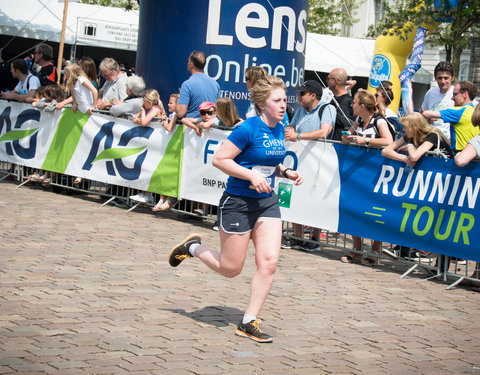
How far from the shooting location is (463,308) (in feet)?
24.1

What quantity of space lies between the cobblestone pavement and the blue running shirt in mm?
1083

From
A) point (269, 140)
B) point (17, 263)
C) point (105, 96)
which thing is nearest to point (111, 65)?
point (105, 96)

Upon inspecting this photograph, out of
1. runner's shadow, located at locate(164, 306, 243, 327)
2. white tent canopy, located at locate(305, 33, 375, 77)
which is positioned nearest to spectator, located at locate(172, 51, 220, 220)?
runner's shadow, located at locate(164, 306, 243, 327)

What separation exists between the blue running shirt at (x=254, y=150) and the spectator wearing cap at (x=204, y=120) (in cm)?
463

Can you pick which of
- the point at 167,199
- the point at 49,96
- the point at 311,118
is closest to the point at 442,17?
the point at 49,96

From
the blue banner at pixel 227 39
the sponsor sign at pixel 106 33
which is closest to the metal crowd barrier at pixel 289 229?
the blue banner at pixel 227 39

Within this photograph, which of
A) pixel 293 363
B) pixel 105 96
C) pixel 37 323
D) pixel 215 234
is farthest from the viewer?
pixel 105 96

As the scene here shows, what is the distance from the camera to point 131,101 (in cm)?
1170

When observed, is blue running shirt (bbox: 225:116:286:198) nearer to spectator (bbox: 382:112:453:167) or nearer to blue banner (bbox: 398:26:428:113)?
spectator (bbox: 382:112:453:167)

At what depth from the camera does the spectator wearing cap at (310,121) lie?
9461 millimetres

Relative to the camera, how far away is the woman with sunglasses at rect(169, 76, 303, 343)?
5672mm

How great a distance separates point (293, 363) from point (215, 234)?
16.7ft

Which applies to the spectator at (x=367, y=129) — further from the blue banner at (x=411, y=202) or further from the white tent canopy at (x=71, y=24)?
the white tent canopy at (x=71, y=24)

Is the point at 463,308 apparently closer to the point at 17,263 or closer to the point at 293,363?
the point at 293,363
